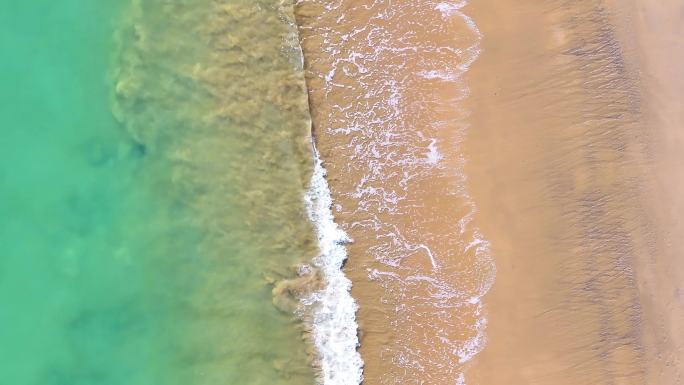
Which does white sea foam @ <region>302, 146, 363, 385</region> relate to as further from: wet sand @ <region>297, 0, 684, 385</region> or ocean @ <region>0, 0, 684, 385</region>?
wet sand @ <region>297, 0, 684, 385</region>

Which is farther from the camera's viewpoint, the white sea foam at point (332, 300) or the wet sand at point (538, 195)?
the white sea foam at point (332, 300)

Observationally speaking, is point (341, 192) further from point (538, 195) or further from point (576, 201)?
point (576, 201)

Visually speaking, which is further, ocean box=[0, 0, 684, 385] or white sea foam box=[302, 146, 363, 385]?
white sea foam box=[302, 146, 363, 385]

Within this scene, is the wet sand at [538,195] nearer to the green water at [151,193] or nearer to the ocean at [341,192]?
the ocean at [341,192]

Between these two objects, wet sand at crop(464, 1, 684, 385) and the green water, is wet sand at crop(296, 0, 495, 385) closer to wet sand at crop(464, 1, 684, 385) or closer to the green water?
wet sand at crop(464, 1, 684, 385)

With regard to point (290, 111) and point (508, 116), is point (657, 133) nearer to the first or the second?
point (508, 116)

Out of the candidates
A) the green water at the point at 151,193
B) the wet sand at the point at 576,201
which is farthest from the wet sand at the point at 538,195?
the green water at the point at 151,193

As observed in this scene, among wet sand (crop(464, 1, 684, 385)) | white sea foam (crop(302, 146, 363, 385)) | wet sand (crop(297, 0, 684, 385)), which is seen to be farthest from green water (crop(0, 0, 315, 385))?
wet sand (crop(464, 1, 684, 385))

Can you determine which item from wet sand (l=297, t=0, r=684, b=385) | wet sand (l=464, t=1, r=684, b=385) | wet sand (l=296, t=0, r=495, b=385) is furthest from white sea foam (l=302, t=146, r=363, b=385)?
wet sand (l=464, t=1, r=684, b=385)
